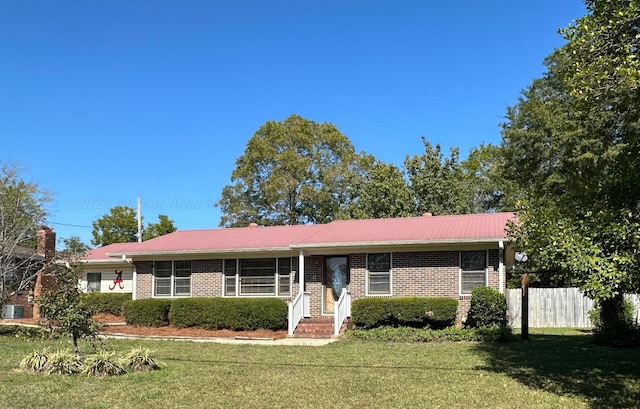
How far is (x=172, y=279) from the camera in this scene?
22.0 meters

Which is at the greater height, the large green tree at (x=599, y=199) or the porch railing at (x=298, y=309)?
the large green tree at (x=599, y=199)

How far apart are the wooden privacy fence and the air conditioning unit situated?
20.0m

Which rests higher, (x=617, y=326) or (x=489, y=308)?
(x=489, y=308)

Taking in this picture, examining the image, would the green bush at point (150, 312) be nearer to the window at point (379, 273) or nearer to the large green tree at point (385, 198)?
the window at point (379, 273)

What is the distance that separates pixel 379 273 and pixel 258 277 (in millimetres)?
4380

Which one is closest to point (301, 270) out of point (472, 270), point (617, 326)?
point (472, 270)

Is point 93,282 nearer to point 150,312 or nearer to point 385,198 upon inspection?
point 150,312

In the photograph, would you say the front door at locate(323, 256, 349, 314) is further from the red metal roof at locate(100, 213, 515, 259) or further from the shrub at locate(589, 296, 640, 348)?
the shrub at locate(589, 296, 640, 348)

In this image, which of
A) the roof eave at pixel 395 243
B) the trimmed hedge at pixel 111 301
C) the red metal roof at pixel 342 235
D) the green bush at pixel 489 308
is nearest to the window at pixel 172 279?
the red metal roof at pixel 342 235

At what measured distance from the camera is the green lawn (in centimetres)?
795

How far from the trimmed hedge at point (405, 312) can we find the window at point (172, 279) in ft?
22.3

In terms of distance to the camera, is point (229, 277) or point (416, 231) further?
point (229, 277)

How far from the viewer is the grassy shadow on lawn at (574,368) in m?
8.63

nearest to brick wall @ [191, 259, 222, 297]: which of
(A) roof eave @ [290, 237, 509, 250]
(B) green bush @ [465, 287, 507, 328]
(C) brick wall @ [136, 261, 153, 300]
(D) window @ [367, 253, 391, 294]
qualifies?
(C) brick wall @ [136, 261, 153, 300]
